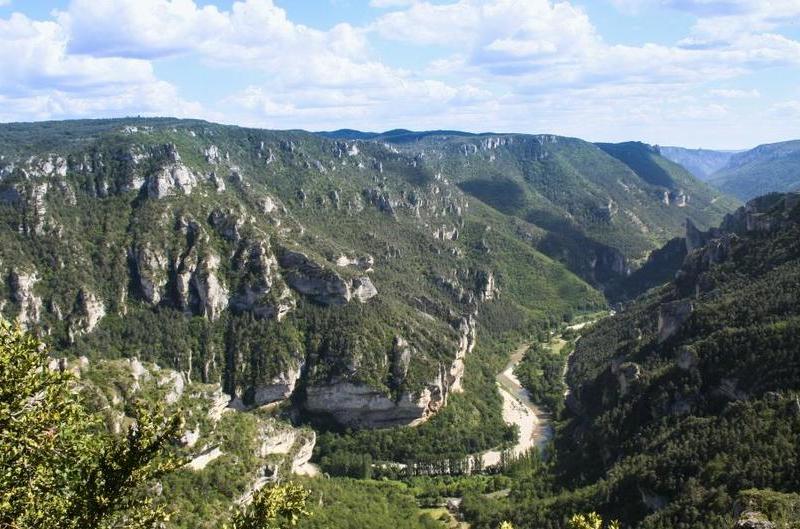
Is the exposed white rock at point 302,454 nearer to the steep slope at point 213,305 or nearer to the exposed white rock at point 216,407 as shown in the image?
the exposed white rock at point 216,407

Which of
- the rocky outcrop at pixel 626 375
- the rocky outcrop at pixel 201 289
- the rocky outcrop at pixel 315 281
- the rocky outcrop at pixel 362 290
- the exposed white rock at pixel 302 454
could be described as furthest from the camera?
the rocky outcrop at pixel 362 290

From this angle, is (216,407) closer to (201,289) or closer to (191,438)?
(191,438)

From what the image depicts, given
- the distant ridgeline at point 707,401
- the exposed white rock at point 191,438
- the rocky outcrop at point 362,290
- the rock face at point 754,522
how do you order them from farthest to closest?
the rocky outcrop at point 362,290 → the exposed white rock at point 191,438 → the distant ridgeline at point 707,401 → the rock face at point 754,522

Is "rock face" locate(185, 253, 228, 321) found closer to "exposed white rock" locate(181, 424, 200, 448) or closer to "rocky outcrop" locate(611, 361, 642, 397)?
"exposed white rock" locate(181, 424, 200, 448)

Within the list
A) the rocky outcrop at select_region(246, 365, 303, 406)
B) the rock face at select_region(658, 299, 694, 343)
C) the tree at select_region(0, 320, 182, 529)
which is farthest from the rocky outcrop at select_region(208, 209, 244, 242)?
the tree at select_region(0, 320, 182, 529)

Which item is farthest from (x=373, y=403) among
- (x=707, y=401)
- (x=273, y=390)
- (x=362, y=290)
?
(x=707, y=401)

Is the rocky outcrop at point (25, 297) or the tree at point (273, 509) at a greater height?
the tree at point (273, 509)

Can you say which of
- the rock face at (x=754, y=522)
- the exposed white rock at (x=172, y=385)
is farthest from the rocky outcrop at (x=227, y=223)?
the rock face at (x=754, y=522)
